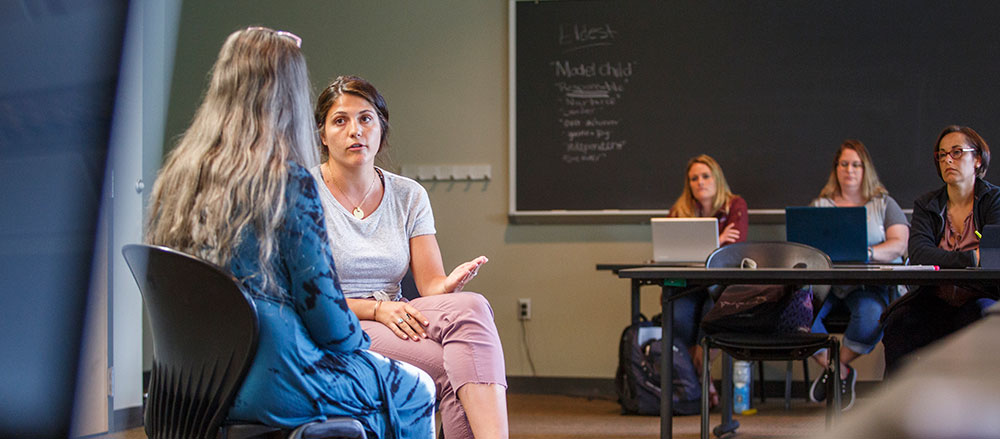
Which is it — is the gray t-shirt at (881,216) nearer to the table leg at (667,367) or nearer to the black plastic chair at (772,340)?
the black plastic chair at (772,340)

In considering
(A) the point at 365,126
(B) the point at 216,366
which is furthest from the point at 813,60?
(B) the point at 216,366

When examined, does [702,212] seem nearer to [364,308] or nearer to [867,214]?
[867,214]

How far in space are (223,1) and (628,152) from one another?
2512mm

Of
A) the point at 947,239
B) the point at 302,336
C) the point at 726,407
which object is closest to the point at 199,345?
the point at 302,336

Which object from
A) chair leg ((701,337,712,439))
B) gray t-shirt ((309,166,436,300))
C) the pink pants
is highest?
gray t-shirt ((309,166,436,300))

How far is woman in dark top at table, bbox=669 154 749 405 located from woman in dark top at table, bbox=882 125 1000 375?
97cm

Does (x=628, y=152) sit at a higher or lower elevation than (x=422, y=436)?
higher

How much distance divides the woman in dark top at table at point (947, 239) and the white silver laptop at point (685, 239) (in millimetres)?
731

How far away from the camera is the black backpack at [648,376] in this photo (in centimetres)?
393

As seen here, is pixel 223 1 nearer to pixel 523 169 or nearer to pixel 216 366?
A: pixel 523 169

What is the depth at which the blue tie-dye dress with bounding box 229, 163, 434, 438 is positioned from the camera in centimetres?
134

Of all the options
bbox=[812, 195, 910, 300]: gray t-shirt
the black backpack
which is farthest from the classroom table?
bbox=[812, 195, 910, 300]: gray t-shirt

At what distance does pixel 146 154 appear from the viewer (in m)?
4.02

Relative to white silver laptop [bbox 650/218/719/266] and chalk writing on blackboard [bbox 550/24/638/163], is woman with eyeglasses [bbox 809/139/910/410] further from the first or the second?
chalk writing on blackboard [bbox 550/24/638/163]
